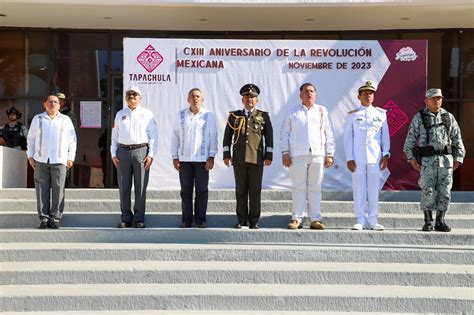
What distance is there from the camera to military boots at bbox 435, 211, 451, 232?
8.12m

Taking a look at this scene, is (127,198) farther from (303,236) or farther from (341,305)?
(341,305)

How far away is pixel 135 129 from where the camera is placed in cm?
850

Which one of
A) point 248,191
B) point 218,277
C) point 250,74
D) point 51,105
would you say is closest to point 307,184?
point 248,191

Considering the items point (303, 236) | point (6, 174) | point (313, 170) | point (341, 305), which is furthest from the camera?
point (6, 174)

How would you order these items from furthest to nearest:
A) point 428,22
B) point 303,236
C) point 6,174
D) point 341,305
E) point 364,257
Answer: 1. point 428,22
2. point 6,174
3. point 303,236
4. point 364,257
5. point 341,305

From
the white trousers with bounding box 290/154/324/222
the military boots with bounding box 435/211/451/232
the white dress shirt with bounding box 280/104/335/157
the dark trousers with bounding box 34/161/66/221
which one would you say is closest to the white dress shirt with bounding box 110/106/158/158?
the dark trousers with bounding box 34/161/66/221

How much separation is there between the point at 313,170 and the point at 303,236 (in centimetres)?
96

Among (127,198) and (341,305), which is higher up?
(127,198)

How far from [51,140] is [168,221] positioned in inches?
69.8

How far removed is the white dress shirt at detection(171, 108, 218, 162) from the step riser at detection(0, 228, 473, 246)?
1.06 meters

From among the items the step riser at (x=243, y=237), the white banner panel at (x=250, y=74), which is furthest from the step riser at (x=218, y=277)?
the white banner panel at (x=250, y=74)

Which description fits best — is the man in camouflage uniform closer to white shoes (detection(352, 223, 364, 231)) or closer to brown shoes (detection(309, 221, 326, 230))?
white shoes (detection(352, 223, 364, 231))

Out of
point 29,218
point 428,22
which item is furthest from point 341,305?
point 428,22

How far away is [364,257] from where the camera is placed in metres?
7.26
